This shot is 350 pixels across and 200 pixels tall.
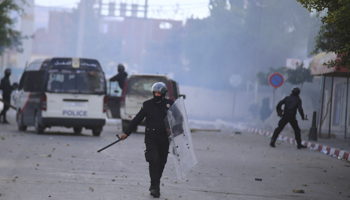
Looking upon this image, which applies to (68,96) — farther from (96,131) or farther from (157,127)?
(157,127)

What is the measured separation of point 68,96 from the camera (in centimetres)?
1722

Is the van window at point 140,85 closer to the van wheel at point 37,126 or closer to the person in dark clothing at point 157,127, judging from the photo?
the van wheel at point 37,126

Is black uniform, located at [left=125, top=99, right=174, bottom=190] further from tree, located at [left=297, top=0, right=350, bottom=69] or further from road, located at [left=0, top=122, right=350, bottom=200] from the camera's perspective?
tree, located at [left=297, top=0, right=350, bottom=69]

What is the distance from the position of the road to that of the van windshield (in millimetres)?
2303

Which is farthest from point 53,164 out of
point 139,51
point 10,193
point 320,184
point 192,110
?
point 139,51

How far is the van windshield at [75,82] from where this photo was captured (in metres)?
17.3

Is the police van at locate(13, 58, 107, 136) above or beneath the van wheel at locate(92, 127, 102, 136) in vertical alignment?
above

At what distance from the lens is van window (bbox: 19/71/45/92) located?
17.8 metres

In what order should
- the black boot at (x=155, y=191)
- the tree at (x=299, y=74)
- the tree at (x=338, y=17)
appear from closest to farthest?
the black boot at (x=155, y=191) → the tree at (x=338, y=17) → the tree at (x=299, y=74)

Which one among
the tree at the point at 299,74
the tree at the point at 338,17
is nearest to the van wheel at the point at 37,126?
the tree at the point at 338,17

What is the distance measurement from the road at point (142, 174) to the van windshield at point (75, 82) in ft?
7.56

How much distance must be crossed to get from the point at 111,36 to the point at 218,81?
6509 centimetres

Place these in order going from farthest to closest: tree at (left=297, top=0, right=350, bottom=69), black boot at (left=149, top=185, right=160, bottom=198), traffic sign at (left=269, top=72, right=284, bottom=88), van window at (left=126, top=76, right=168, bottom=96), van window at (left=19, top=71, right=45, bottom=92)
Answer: traffic sign at (left=269, top=72, right=284, bottom=88)
van window at (left=126, top=76, right=168, bottom=96)
van window at (left=19, top=71, right=45, bottom=92)
tree at (left=297, top=0, right=350, bottom=69)
black boot at (left=149, top=185, right=160, bottom=198)

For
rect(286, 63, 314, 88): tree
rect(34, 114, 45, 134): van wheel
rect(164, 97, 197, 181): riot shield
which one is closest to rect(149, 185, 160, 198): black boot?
rect(164, 97, 197, 181): riot shield
